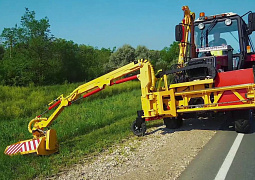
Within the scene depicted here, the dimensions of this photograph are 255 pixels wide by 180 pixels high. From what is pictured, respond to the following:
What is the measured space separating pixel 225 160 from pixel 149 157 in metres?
1.61

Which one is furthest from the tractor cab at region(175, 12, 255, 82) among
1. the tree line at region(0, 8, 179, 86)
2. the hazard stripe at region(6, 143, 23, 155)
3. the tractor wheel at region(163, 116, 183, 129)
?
the tree line at region(0, 8, 179, 86)

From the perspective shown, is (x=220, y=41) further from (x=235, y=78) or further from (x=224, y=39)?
(x=235, y=78)

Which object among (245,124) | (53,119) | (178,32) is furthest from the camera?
(178,32)

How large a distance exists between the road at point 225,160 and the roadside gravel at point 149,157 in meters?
0.20

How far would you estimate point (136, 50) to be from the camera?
2028 inches

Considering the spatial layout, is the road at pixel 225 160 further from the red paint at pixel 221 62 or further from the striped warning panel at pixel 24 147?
the striped warning panel at pixel 24 147

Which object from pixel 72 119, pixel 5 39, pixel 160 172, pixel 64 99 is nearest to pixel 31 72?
pixel 5 39

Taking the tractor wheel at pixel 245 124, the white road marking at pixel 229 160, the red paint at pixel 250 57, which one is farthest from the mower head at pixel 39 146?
the red paint at pixel 250 57

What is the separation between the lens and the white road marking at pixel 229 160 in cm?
479

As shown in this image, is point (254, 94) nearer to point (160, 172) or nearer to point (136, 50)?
point (160, 172)

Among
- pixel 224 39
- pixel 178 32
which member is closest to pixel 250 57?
pixel 224 39

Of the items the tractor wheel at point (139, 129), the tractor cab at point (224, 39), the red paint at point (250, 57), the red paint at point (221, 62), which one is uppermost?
the tractor cab at point (224, 39)

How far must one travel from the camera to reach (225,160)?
218 inches

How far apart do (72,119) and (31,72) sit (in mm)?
17553
